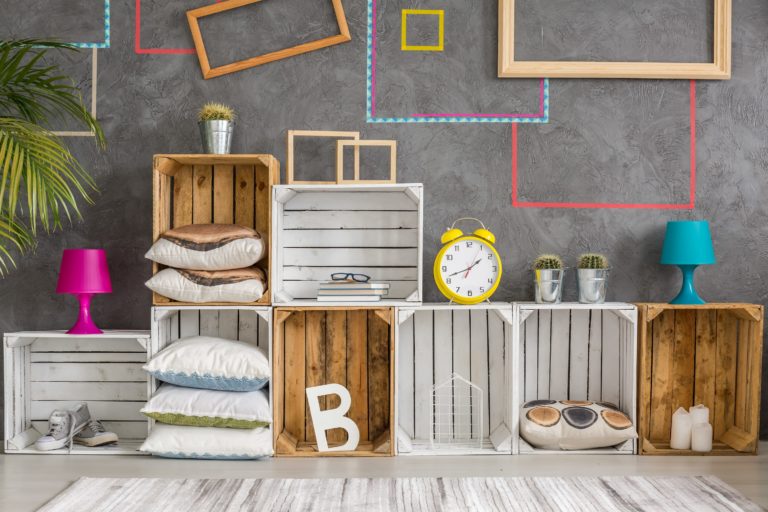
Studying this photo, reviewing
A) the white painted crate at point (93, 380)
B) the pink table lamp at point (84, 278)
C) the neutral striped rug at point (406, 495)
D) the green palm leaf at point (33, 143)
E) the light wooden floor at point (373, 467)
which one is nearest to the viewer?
the neutral striped rug at point (406, 495)

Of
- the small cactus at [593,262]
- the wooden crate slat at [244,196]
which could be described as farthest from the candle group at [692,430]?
the wooden crate slat at [244,196]

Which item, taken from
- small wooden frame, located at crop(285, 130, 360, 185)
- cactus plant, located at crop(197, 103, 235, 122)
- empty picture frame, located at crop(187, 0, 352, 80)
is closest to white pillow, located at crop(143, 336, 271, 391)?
small wooden frame, located at crop(285, 130, 360, 185)

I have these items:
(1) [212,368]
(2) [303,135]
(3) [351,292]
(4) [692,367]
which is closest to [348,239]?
(3) [351,292]

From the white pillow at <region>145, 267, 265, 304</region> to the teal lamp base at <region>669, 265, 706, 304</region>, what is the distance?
1.81 metres

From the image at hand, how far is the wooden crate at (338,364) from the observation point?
3361 mm

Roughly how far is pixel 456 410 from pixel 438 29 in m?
1.76

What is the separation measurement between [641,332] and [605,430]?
1.45 ft

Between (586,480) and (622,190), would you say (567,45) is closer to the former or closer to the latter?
(622,190)

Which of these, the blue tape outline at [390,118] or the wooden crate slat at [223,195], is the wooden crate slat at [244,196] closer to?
the wooden crate slat at [223,195]

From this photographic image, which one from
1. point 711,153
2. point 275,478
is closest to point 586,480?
point 275,478

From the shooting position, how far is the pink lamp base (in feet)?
10.2

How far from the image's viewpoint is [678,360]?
336 centimetres

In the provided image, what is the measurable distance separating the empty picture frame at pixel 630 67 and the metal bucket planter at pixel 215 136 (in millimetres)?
1271

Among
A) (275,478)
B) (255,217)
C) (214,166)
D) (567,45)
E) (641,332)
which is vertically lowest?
(275,478)
